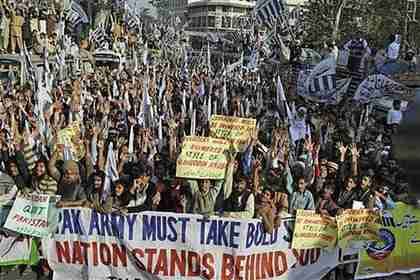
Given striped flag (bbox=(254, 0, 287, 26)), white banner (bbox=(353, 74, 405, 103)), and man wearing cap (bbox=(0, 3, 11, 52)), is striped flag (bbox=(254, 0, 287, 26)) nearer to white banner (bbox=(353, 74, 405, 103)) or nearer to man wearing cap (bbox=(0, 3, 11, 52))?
white banner (bbox=(353, 74, 405, 103))

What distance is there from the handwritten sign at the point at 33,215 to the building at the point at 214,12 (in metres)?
131

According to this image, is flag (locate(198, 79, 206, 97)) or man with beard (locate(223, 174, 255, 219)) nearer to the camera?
man with beard (locate(223, 174, 255, 219))

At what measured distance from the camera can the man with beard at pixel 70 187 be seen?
736 centimetres

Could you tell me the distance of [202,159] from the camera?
25.7 feet

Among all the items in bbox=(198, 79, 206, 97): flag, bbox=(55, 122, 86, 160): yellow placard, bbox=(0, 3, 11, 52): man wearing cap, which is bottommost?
bbox=(55, 122, 86, 160): yellow placard

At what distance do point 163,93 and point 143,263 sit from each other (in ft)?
25.8

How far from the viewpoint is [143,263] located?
7.20m

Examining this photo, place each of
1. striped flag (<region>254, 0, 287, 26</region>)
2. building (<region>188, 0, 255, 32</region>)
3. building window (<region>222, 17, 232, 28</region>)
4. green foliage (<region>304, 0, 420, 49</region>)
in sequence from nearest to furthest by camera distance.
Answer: striped flag (<region>254, 0, 287, 26</region>), green foliage (<region>304, 0, 420, 49</region>), building window (<region>222, 17, 232, 28</region>), building (<region>188, 0, 255, 32</region>)

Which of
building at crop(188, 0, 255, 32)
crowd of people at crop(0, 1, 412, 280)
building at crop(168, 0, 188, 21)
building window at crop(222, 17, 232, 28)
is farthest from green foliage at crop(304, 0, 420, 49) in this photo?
building at crop(168, 0, 188, 21)

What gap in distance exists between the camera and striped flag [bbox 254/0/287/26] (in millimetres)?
17094

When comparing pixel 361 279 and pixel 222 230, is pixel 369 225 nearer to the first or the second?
pixel 361 279

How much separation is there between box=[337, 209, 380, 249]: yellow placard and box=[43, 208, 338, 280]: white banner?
72 centimetres

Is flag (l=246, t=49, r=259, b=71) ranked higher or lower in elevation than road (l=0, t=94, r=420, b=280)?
lower

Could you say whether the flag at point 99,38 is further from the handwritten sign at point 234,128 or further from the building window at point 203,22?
the building window at point 203,22
